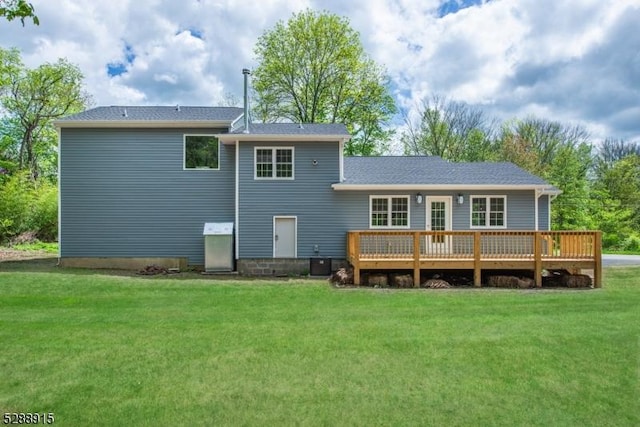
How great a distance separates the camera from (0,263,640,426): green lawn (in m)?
3.44

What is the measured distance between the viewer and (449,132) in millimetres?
30797

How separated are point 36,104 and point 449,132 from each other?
30.4 m

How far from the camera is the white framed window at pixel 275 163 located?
41.4 ft

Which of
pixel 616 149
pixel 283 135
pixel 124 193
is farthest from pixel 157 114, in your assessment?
pixel 616 149

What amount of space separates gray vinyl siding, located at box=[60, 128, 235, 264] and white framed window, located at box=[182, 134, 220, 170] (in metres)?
0.21

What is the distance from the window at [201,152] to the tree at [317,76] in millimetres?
13659

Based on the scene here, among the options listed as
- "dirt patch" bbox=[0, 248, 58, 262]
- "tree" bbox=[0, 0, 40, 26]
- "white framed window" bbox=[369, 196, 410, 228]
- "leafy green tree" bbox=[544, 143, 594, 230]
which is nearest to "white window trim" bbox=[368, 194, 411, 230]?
"white framed window" bbox=[369, 196, 410, 228]

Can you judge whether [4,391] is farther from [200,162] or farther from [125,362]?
[200,162]

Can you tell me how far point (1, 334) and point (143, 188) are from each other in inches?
325

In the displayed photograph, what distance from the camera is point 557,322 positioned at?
6.20m

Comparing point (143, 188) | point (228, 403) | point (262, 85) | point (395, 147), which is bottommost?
point (228, 403)

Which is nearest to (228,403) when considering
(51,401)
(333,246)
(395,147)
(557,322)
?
(51,401)

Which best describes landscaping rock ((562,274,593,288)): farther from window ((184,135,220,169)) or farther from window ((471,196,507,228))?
window ((184,135,220,169))

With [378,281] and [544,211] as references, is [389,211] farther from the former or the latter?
[544,211]
